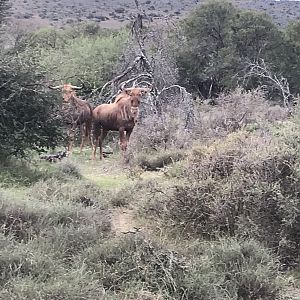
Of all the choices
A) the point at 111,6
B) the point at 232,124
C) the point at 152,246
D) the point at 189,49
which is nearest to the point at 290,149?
the point at 152,246

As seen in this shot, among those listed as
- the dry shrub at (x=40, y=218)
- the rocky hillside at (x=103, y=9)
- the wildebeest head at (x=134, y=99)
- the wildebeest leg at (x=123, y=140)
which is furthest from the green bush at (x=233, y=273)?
the rocky hillside at (x=103, y=9)

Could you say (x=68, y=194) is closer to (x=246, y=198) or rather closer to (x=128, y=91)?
(x=246, y=198)

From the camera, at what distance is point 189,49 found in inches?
1302

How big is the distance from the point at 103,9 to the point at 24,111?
151 ft

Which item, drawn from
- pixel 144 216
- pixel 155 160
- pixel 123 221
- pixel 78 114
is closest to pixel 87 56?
pixel 78 114

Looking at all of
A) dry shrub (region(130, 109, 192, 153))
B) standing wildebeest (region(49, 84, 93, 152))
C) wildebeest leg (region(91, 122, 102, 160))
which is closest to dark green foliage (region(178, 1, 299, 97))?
dry shrub (region(130, 109, 192, 153))

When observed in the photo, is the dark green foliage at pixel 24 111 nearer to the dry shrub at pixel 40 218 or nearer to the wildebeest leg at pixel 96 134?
the dry shrub at pixel 40 218

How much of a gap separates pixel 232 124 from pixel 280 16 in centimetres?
3925

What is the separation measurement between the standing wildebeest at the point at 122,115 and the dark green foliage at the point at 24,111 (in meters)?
3.46

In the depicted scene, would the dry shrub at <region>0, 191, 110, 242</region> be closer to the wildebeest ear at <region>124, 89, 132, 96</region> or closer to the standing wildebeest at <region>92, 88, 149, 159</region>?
the standing wildebeest at <region>92, 88, 149, 159</region>

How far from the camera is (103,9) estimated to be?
5622cm

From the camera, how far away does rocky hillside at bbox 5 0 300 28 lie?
1981 inches

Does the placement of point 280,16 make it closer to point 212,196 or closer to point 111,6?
point 111,6

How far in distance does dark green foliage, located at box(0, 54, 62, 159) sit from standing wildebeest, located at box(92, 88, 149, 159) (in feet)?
11.4
